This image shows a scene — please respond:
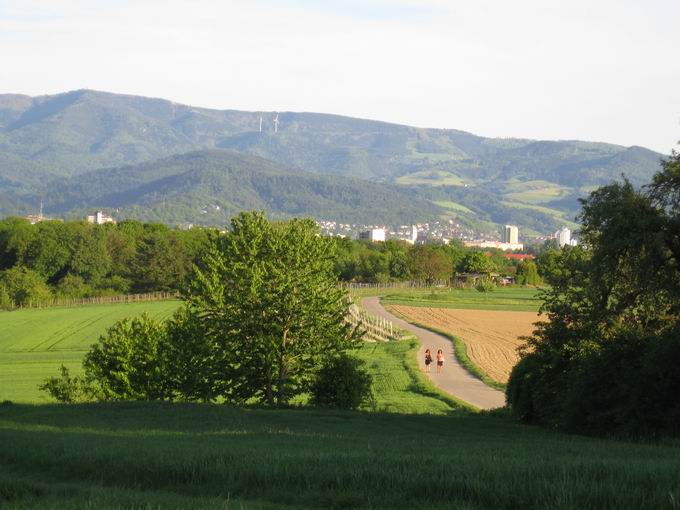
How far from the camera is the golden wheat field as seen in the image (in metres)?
64.1

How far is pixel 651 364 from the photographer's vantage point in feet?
73.3

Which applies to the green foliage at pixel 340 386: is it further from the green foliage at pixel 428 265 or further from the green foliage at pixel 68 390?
the green foliage at pixel 428 265

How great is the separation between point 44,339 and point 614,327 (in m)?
67.7

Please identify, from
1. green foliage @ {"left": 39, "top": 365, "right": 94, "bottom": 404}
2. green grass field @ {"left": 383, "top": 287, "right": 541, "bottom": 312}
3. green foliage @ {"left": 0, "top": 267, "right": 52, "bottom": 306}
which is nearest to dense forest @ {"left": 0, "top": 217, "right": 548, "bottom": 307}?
green foliage @ {"left": 0, "top": 267, "right": 52, "bottom": 306}

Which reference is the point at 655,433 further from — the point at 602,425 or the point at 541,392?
the point at 541,392

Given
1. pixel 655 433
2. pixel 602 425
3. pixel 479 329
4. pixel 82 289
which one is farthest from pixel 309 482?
pixel 82 289

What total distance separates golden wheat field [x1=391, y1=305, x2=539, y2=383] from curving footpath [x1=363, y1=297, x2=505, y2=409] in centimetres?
146

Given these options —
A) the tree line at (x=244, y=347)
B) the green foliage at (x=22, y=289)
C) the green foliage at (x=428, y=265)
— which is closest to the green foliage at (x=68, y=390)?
the tree line at (x=244, y=347)

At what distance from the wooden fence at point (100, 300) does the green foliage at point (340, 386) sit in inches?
3559

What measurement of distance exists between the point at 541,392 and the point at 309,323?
12635 mm

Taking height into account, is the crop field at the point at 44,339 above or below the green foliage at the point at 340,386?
below

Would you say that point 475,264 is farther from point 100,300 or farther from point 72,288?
point 72,288

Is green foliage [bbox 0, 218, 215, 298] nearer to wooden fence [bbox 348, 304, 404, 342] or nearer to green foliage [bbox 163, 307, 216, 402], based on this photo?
wooden fence [bbox 348, 304, 404, 342]

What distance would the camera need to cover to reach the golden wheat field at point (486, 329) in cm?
6406
